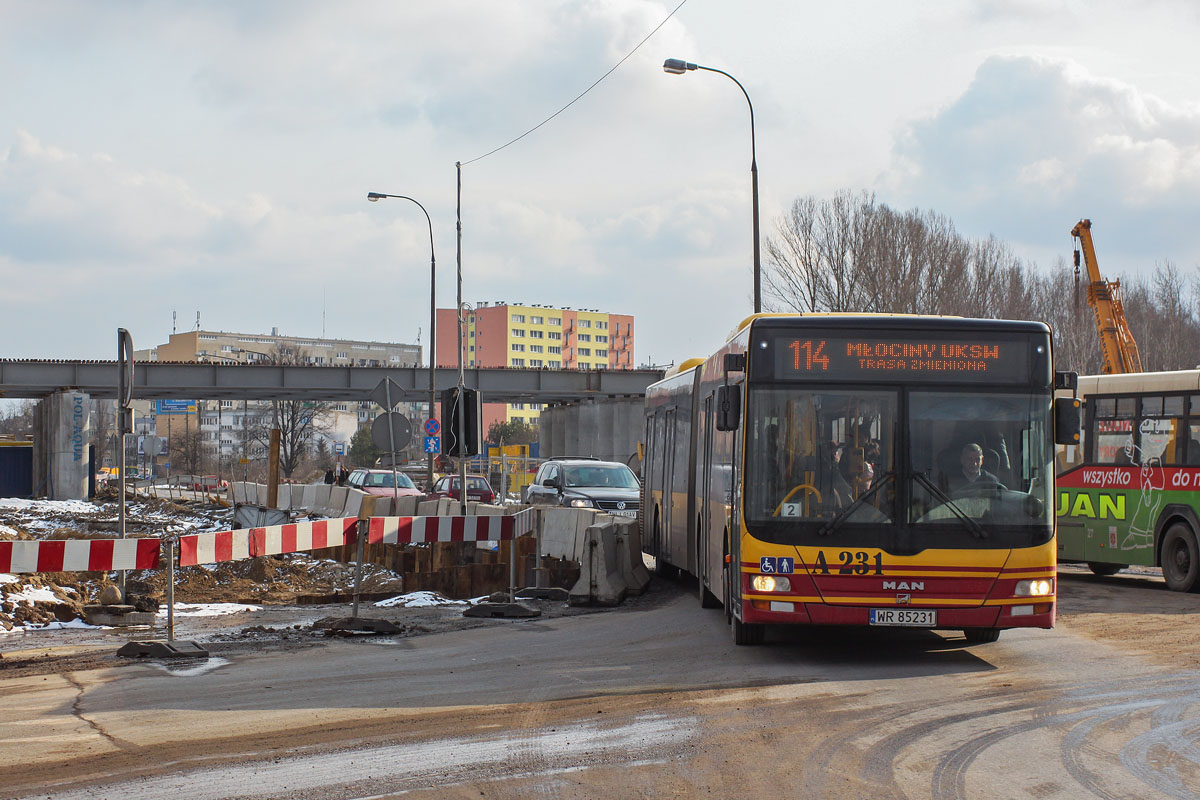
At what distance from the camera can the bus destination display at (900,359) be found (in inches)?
405

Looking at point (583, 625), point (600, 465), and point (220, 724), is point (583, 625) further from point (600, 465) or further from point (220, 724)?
point (600, 465)

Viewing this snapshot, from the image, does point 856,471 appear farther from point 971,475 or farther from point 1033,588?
point 1033,588

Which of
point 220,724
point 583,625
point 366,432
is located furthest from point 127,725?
point 366,432

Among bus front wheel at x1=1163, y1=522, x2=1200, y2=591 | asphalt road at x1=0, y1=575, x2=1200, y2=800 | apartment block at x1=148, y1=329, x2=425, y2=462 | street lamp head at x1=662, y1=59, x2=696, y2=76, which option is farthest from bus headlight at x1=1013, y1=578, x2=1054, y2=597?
apartment block at x1=148, y1=329, x2=425, y2=462

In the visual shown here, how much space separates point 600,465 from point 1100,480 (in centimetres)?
1079

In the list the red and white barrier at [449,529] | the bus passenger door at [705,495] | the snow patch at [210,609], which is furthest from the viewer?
the red and white barrier at [449,529]

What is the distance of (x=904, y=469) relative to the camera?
1003 cm

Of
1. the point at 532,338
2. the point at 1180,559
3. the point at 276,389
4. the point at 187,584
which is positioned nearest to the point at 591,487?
the point at 187,584

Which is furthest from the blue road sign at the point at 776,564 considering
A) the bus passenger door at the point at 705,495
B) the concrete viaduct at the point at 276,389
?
the concrete viaduct at the point at 276,389

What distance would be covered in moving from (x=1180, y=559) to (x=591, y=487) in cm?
1161

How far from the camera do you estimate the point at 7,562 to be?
10.6m

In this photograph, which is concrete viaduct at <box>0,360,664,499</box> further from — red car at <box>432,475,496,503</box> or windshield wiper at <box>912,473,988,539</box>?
windshield wiper at <box>912,473,988,539</box>

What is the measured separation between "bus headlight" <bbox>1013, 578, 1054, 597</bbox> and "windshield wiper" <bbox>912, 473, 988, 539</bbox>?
1.59 ft

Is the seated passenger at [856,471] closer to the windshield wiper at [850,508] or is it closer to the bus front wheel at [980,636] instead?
the windshield wiper at [850,508]
